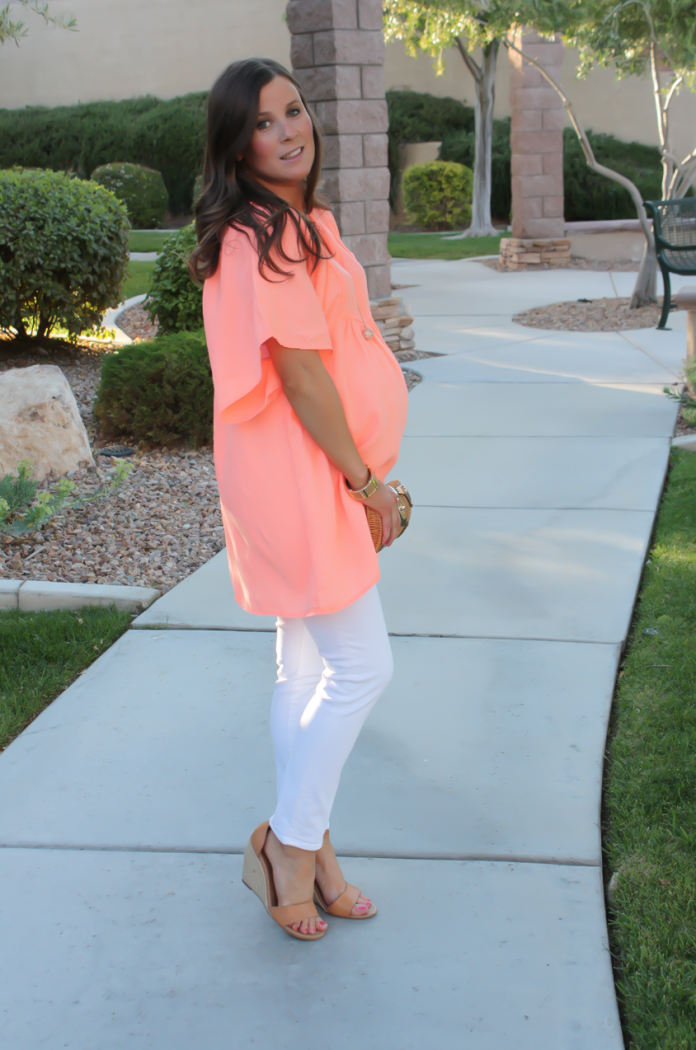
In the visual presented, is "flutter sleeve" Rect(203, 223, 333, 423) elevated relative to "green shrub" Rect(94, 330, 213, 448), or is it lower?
elevated

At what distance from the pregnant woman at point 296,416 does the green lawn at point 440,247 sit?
1642cm

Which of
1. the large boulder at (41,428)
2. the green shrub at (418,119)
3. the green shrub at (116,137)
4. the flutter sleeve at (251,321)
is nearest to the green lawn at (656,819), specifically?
the flutter sleeve at (251,321)

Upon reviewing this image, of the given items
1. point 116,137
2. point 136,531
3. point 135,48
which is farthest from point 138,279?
point 135,48

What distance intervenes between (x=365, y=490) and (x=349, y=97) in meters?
6.63

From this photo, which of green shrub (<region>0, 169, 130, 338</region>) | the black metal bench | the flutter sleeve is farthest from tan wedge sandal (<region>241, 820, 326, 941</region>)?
the black metal bench

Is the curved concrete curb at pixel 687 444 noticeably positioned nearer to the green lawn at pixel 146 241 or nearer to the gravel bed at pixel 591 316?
the gravel bed at pixel 591 316

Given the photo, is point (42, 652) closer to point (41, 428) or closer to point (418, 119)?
point (41, 428)

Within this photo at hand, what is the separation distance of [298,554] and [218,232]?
64 centimetres

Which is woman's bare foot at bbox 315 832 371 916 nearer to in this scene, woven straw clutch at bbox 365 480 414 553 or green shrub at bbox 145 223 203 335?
woven straw clutch at bbox 365 480 414 553

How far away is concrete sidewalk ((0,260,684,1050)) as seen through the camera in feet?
6.33

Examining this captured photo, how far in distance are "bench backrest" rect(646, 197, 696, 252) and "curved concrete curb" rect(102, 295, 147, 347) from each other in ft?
17.1

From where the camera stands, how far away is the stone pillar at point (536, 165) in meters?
14.8

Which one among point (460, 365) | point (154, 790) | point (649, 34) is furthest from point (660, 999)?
point (649, 34)

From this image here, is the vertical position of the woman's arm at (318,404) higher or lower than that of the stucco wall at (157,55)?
lower
